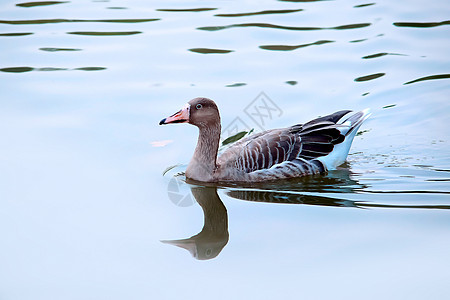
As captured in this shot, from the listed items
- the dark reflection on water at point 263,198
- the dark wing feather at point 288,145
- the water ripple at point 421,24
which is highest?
the water ripple at point 421,24

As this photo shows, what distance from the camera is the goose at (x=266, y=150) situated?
879cm

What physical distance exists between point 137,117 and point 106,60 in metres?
2.68

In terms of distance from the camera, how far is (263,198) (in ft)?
26.6

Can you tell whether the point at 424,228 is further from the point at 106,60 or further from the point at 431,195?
the point at 106,60

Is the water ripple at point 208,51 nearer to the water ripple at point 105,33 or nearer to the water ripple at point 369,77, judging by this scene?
the water ripple at point 105,33

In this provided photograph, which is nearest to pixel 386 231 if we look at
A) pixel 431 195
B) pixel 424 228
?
pixel 424 228

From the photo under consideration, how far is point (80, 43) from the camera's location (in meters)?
13.5

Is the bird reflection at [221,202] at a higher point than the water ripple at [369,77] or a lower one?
lower

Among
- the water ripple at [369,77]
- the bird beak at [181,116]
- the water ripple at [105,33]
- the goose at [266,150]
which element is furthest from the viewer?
the water ripple at [105,33]

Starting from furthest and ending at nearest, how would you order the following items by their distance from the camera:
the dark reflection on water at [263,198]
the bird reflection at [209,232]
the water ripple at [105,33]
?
the water ripple at [105,33]
the dark reflection on water at [263,198]
the bird reflection at [209,232]

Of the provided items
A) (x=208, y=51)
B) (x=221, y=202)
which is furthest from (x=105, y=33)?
(x=221, y=202)

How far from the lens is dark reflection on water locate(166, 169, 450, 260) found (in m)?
6.92

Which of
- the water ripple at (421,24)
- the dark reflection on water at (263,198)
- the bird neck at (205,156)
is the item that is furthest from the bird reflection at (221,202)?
the water ripple at (421,24)

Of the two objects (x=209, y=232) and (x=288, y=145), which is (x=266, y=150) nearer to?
(x=288, y=145)
